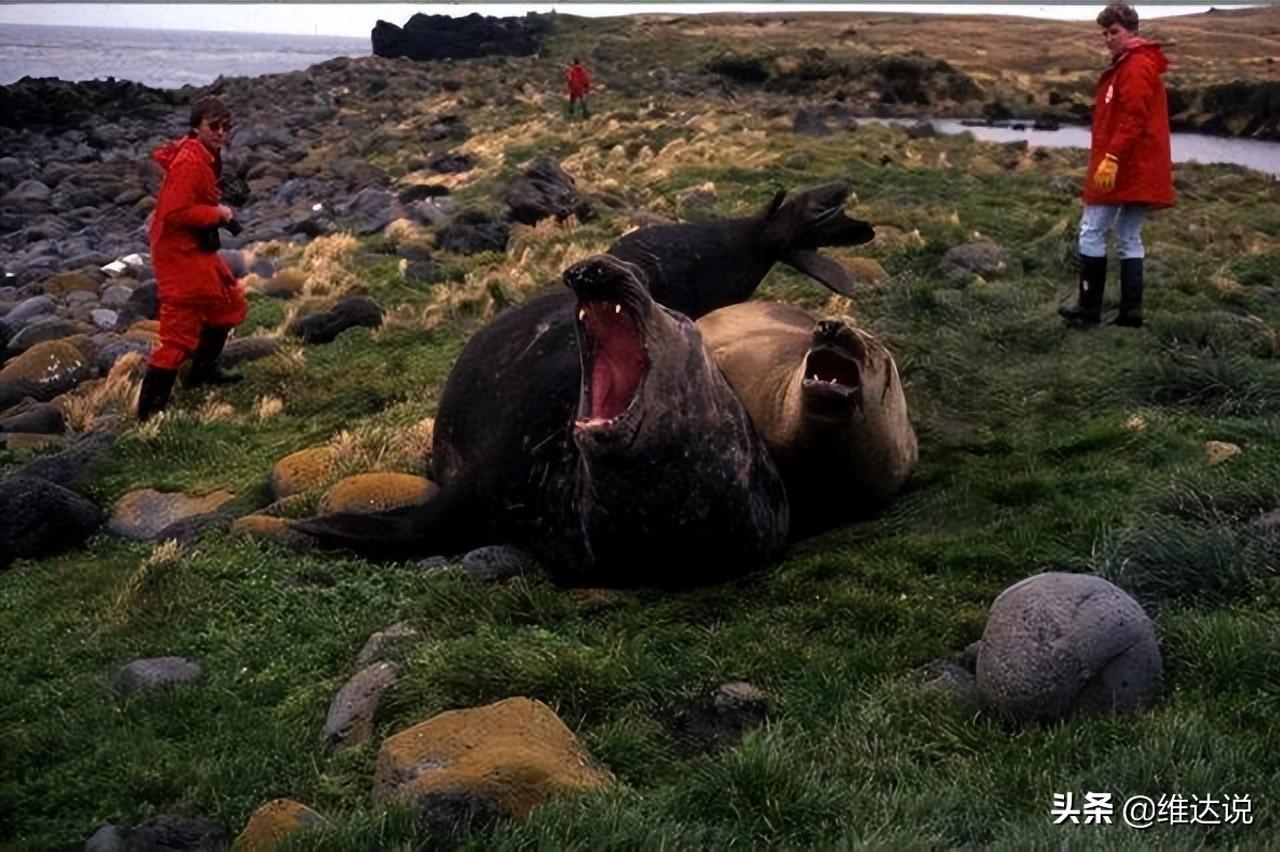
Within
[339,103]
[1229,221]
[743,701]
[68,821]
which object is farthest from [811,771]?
[339,103]

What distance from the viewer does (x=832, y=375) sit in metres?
6.84

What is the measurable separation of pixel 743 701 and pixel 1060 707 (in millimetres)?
1122

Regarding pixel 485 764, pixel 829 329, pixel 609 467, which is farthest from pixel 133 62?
pixel 485 764

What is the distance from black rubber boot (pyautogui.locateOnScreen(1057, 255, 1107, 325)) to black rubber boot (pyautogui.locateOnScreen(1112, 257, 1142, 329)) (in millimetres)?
147

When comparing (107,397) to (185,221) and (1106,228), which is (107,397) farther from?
(1106,228)

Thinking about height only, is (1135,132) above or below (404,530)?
above

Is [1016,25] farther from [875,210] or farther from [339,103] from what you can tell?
[875,210]

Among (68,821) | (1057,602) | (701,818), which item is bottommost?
(68,821)

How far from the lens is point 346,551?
24.1 ft

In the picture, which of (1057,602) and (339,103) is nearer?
(1057,602)

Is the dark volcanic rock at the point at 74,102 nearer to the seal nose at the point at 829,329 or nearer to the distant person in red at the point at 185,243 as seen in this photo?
the distant person in red at the point at 185,243

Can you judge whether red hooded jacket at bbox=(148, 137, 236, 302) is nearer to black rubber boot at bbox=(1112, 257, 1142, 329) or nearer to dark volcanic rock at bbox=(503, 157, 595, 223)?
dark volcanic rock at bbox=(503, 157, 595, 223)

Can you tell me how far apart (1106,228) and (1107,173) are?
57cm

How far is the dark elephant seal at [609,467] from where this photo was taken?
20.0 ft
